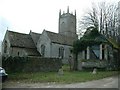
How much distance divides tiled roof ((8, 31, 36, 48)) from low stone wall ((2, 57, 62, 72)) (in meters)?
22.0

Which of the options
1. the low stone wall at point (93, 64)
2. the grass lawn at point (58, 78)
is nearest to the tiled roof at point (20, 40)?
the low stone wall at point (93, 64)

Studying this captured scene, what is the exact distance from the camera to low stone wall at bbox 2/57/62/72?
26.3 meters

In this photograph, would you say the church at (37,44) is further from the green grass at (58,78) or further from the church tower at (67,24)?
the green grass at (58,78)

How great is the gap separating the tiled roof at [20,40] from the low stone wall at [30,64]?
22025 millimetres

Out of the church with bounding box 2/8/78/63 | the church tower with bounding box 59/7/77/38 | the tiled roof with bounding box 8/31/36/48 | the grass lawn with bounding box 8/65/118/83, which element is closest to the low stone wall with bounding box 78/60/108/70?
the grass lawn with bounding box 8/65/118/83

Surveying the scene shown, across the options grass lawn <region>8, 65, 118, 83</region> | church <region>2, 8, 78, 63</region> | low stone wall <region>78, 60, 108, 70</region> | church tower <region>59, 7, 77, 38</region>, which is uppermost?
church tower <region>59, 7, 77, 38</region>

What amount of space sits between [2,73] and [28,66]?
10.5 metres

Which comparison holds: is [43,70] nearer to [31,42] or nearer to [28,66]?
[28,66]

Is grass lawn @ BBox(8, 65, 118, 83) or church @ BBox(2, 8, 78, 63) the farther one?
church @ BBox(2, 8, 78, 63)

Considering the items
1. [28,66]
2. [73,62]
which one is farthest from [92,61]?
[28,66]

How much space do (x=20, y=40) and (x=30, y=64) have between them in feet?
88.6

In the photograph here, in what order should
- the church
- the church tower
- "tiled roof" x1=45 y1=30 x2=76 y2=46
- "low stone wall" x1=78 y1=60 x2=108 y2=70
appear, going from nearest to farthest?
Result: 1. "low stone wall" x1=78 y1=60 x2=108 y2=70
2. the church
3. "tiled roof" x1=45 y1=30 x2=76 y2=46
4. the church tower

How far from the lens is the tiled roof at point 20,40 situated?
52312 millimetres

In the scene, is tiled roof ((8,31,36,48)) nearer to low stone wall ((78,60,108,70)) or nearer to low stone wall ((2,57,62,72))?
low stone wall ((2,57,62,72))
